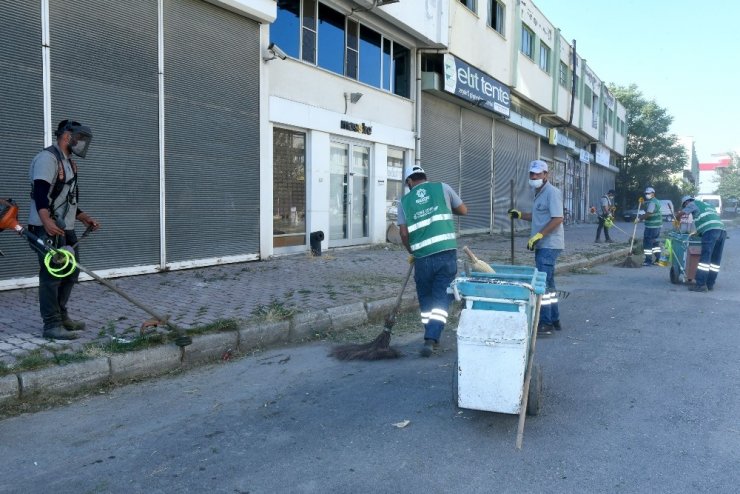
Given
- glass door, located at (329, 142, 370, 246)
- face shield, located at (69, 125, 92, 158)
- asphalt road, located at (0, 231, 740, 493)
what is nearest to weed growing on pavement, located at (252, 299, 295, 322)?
asphalt road, located at (0, 231, 740, 493)

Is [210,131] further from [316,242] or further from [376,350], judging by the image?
[376,350]

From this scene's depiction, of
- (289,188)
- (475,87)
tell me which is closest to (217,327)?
(289,188)

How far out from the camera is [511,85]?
2098cm

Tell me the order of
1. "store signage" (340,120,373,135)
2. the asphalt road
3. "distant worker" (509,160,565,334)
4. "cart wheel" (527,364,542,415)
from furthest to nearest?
"store signage" (340,120,373,135) → "distant worker" (509,160,565,334) → "cart wheel" (527,364,542,415) → the asphalt road

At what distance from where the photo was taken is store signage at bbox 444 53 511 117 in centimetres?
1612

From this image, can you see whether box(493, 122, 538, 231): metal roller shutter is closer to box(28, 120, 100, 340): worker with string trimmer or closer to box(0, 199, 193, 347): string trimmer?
box(28, 120, 100, 340): worker with string trimmer

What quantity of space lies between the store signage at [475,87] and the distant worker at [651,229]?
5816 millimetres

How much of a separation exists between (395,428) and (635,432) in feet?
5.05

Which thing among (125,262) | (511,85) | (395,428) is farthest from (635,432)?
(511,85)

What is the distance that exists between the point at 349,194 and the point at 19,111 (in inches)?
302

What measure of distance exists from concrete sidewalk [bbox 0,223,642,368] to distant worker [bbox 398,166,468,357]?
156 cm

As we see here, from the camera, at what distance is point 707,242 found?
380 inches

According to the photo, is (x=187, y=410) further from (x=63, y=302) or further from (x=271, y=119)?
(x=271, y=119)

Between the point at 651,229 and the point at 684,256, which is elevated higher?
the point at 651,229
